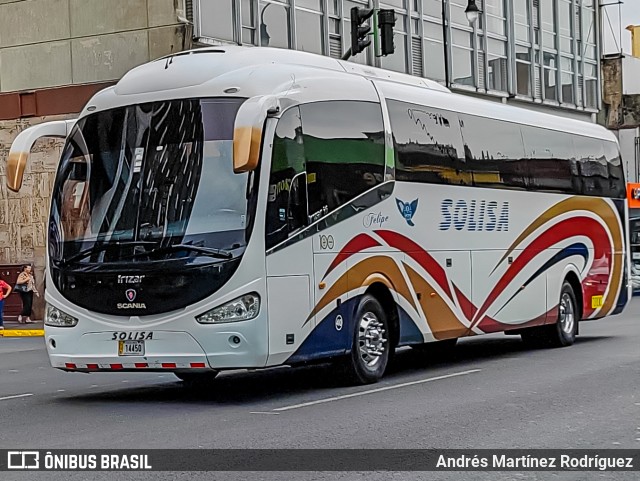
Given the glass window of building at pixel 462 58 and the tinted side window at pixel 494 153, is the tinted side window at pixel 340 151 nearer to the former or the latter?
the tinted side window at pixel 494 153

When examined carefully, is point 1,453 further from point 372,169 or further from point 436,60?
point 436,60

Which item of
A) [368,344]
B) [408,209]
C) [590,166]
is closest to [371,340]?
[368,344]

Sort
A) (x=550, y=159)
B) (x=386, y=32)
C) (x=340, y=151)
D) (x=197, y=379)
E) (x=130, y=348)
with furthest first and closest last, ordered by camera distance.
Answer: (x=386, y=32) → (x=550, y=159) → (x=197, y=379) → (x=340, y=151) → (x=130, y=348)

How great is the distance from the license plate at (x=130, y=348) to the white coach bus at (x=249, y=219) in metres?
0.02

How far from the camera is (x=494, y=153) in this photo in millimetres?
17109

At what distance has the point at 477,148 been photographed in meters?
16.6

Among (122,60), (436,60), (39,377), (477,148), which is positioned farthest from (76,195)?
A: (436,60)

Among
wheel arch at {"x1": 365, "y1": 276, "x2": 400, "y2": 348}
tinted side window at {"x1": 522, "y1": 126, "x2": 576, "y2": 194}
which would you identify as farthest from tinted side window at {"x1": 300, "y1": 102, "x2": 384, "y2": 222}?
tinted side window at {"x1": 522, "y1": 126, "x2": 576, "y2": 194}

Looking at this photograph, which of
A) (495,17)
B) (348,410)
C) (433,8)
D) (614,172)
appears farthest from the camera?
(495,17)

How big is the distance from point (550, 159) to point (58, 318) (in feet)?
29.8

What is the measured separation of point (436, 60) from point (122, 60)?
11.0 m

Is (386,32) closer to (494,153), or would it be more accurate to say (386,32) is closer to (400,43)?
(494,153)

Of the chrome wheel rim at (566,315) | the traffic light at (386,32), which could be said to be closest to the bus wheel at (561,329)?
the chrome wheel rim at (566,315)

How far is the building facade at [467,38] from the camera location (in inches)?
1222
